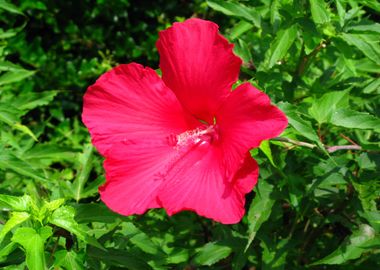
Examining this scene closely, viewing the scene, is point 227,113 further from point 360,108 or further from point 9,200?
point 360,108

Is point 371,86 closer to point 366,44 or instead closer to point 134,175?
point 366,44

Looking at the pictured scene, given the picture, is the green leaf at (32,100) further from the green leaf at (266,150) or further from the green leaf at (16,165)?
the green leaf at (266,150)

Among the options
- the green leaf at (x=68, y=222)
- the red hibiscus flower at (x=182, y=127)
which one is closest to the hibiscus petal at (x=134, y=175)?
the red hibiscus flower at (x=182, y=127)

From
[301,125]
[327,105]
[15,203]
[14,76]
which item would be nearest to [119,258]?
[15,203]

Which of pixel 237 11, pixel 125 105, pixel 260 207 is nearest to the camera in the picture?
pixel 125 105

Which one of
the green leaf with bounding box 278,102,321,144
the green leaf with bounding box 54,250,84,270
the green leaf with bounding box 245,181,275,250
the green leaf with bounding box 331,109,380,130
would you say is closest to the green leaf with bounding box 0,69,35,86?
the green leaf with bounding box 54,250,84,270

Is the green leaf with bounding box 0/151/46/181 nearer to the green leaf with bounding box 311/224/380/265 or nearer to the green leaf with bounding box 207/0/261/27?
the green leaf with bounding box 207/0/261/27
